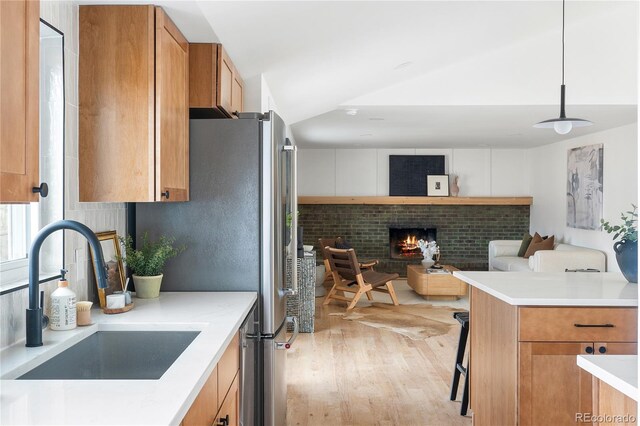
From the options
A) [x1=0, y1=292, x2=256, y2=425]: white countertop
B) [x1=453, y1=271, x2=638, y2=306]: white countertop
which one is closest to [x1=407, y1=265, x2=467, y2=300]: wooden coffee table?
[x1=453, y1=271, x2=638, y2=306]: white countertop

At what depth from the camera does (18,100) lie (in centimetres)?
126

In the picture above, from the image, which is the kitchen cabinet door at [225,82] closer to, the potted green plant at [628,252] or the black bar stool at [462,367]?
the black bar stool at [462,367]

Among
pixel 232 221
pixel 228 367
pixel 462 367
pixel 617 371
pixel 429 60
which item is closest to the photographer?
pixel 617 371

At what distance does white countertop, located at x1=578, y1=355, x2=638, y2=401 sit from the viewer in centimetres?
130

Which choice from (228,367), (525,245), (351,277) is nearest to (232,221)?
(228,367)

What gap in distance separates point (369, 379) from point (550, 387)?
1863 mm

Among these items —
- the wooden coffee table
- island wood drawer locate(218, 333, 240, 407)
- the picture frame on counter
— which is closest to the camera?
island wood drawer locate(218, 333, 240, 407)

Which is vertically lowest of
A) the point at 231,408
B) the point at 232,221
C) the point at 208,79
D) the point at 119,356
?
the point at 231,408

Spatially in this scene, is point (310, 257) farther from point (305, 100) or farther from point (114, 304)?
point (114, 304)

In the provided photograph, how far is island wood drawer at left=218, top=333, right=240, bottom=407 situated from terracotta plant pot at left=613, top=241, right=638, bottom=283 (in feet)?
6.44

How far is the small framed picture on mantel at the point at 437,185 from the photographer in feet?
32.1

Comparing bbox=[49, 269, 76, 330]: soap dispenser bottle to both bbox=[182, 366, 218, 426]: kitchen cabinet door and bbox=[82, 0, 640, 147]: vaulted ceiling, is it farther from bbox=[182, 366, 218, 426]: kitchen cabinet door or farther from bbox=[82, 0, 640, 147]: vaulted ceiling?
bbox=[82, 0, 640, 147]: vaulted ceiling

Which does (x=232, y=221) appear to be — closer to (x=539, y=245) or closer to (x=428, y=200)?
(x=539, y=245)

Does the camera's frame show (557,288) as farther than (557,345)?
Yes
